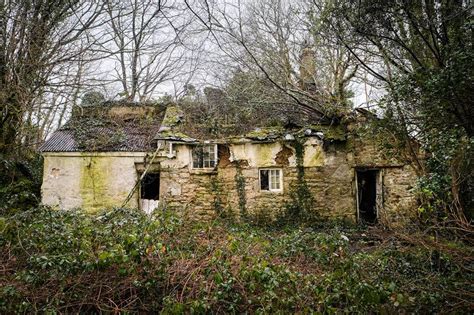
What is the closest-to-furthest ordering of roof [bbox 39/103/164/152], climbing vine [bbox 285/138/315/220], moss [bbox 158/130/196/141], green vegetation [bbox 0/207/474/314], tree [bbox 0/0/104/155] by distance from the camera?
green vegetation [bbox 0/207/474/314] → tree [bbox 0/0/104/155] → climbing vine [bbox 285/138/315/220] → moss [bbox 158/130/196/141] → roof [bbox 39/103/164/152]

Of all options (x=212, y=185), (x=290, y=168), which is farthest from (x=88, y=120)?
(x=290, y=168)

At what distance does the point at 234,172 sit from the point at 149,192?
3578 mm

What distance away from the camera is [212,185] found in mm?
10945

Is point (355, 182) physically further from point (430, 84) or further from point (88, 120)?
point (88, 120)

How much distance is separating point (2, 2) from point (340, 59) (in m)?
8.89

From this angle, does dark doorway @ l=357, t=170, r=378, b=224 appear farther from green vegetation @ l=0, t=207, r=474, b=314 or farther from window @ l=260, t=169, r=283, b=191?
green vegetation @ l=0, t=207, r=474, b=314

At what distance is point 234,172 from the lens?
35.4 ft

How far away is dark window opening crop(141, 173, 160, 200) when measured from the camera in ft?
38.7

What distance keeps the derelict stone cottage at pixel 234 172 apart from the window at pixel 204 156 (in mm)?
34

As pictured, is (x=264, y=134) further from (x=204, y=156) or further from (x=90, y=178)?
(x=90, y=178)

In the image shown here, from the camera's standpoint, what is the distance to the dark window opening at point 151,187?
464 inches

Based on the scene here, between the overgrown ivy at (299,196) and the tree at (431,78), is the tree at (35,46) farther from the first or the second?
the overgrown ivy at (299,196)

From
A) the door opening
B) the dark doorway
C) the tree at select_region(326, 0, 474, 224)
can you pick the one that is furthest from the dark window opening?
the tree at select_region(326, 0, 474, 224)

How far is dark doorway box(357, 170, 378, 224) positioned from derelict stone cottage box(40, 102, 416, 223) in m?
0.04
